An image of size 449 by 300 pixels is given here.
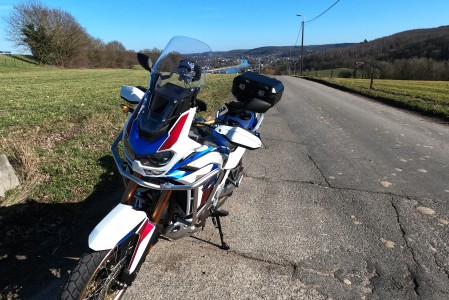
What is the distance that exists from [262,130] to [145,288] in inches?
251

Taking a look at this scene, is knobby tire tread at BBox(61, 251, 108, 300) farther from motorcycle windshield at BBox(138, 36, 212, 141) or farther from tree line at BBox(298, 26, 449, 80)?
tree line at BBox(298, 26, 449, 80)

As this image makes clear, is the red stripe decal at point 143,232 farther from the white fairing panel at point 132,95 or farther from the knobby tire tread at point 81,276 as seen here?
the white fairing panel at point 132,95

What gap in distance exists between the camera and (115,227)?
228cm

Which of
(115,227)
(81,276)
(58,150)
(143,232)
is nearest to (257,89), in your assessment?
(143,232)

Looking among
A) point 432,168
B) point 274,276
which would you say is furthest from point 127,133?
point 432,168

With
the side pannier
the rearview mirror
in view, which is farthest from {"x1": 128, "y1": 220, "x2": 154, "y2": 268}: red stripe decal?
the side pannier

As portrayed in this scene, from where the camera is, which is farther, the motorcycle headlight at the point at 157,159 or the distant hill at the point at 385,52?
the distant hill at the point at 385,52

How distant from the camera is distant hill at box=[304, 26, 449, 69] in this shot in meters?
63.3

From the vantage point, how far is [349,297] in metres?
2.75

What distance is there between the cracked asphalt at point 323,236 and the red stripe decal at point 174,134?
1.19 meters

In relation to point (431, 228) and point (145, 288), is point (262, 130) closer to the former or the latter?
point (431, 228)

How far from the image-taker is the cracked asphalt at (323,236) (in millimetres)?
2855

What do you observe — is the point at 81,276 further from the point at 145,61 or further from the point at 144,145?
the point at 145,61

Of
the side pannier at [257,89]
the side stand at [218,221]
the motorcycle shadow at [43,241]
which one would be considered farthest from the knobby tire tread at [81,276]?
the side pannier at [257,89]
